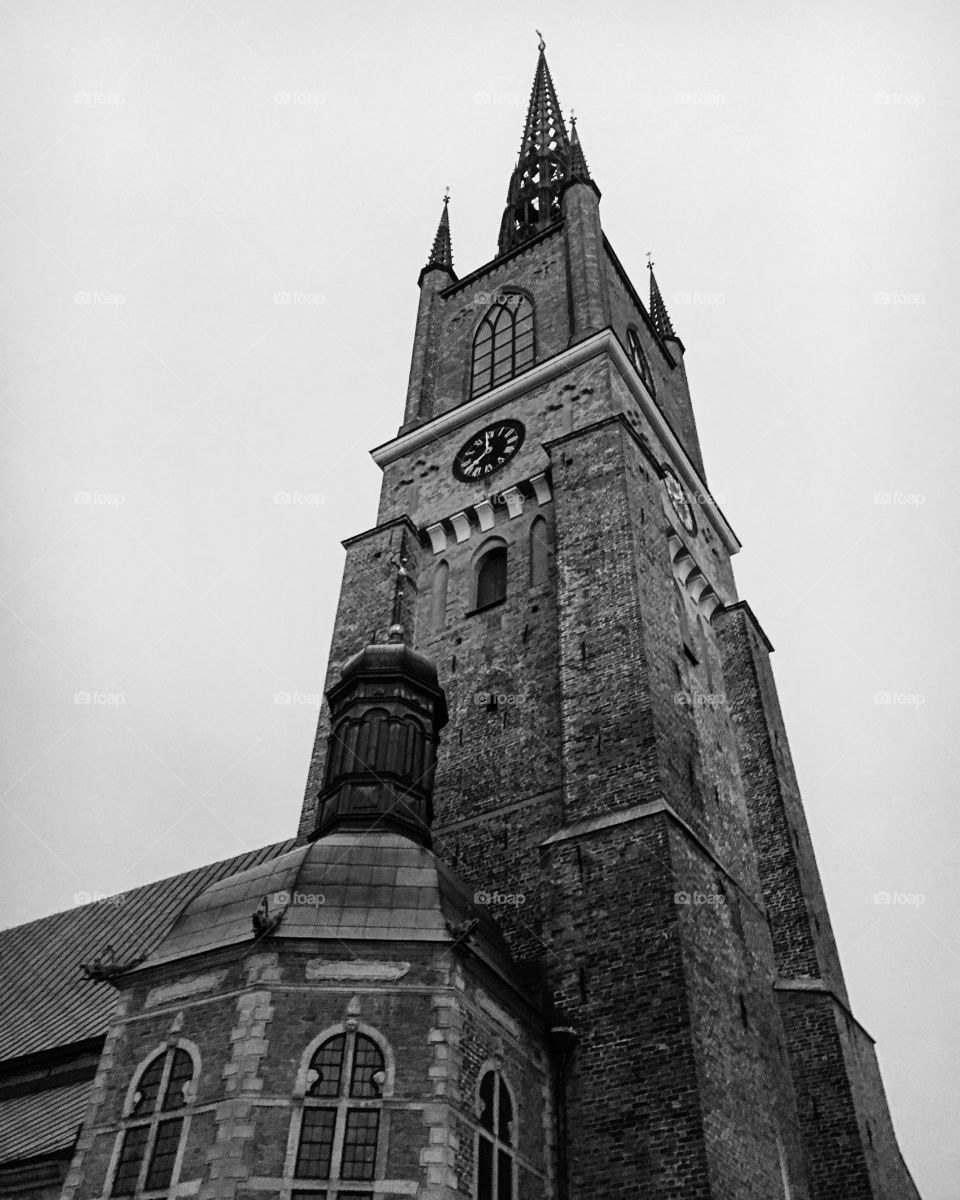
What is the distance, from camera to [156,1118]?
45.6 ft

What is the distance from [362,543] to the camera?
27469 mm

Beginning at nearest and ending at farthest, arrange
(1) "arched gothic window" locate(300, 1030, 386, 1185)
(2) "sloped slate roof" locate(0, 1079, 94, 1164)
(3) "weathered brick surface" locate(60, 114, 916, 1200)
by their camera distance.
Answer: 1. (1) "arched gothic window" locate(300, 1030, 386, 1185)
2. (3) "weathered brick surface" locate(60, 114, 916, 1200)
3. (2) "sloped slate roof" locate(0, 1079, 94, 1164)

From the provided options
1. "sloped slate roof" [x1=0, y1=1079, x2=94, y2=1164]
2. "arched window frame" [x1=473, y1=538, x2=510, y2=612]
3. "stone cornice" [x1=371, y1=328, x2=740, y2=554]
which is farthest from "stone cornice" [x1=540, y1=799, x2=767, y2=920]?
"stone cornice" [x1=371, y1=328, x2=740, y2=554]

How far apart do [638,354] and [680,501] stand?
650cm

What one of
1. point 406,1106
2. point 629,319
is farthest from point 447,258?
point 406,1106

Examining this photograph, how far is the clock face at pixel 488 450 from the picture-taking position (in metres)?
27.4

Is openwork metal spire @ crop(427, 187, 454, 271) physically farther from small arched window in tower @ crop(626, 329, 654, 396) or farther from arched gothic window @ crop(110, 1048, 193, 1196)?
arched gothic window @ crop(110, 1048, 193, 1196)

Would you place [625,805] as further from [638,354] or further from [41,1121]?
[638,354]

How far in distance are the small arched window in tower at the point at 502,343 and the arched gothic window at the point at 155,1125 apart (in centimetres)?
1968

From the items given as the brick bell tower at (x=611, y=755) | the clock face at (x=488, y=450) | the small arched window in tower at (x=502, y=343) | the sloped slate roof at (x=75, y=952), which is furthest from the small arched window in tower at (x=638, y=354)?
the sloped slate roof at (x=75, y=952)

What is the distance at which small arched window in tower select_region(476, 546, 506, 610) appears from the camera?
982 inches

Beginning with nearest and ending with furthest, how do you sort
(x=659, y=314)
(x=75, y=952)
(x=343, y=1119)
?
(x=343, y=1119), (x=75, y=952), (x=659, y=314)

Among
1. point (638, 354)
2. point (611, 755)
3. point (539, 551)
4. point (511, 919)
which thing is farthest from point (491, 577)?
point (638, 354)

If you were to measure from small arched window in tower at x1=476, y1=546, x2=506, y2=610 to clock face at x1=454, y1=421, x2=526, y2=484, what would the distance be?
253 centimetres
